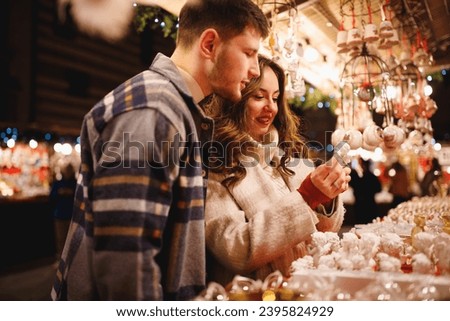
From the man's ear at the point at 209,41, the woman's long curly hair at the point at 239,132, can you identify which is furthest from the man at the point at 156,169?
the woman's long curly hair at the point at 239,132

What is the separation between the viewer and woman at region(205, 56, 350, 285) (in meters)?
1.54

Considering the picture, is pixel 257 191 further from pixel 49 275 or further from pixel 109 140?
pixel 49 275

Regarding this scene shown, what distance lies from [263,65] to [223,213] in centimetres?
77

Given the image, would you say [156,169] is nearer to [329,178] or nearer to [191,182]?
[191,182]

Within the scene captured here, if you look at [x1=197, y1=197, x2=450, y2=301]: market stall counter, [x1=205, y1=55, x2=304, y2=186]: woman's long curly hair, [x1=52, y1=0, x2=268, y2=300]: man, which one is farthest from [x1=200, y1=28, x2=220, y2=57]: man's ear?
A: [x1=197, y1=197, x2=450, y2=301]: market stall counter

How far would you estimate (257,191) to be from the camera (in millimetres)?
1764

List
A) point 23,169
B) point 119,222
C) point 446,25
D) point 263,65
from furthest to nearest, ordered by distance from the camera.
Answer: point 23,169, point 446,25, point 263,65, point 119,222

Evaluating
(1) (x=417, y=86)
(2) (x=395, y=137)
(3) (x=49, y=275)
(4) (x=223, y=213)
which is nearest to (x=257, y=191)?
(4) (x=223, y=213)

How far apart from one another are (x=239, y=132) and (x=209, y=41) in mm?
563

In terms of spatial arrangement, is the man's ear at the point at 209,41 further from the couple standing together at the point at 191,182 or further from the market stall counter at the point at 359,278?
the market stall counter at the point at 359,278

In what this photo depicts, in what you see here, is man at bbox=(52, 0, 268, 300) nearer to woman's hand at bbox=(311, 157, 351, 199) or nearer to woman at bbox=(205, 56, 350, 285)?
woman at bbox=(205, 56, 350, 285)

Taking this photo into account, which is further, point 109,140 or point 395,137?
point 395,137

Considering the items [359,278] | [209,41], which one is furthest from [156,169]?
[359,278]

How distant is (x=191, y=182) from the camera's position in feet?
4.09
